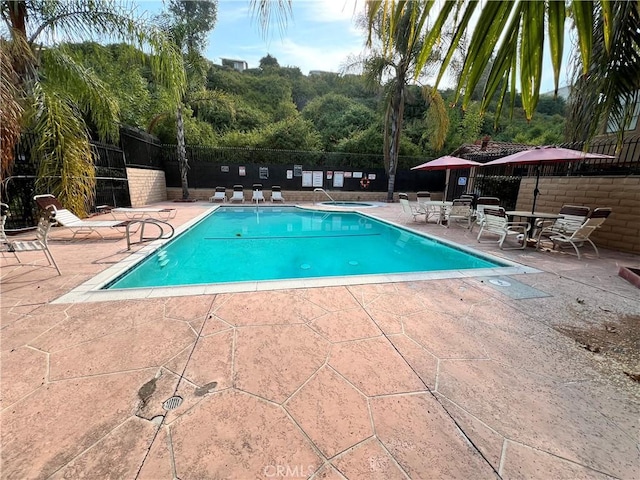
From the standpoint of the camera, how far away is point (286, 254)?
19.9ft

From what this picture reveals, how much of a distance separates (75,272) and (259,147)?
1401cm

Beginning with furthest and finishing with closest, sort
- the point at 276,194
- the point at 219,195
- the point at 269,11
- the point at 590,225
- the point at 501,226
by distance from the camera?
the point at 276,194 → the point at 219,195 → the point at 501,226 → the point at 590,225 → the point at 269,11

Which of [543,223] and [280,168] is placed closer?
[543,223]

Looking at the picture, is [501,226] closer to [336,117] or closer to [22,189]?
[22,189]

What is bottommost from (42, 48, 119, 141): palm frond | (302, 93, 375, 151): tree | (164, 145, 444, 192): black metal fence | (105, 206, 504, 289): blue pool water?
(105, 206, 504, 289): blue pool water

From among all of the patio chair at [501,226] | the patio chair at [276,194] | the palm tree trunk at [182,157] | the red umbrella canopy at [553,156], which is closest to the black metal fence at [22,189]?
the palm tree trunk at [182,157]

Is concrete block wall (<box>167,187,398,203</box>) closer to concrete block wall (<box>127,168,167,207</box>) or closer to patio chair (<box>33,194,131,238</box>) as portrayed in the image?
concrete block wall (<box>127,168,167,207</box>)

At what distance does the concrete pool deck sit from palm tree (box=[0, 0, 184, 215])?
4.41 meters

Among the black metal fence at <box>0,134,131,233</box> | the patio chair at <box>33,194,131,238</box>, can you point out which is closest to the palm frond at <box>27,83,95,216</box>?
the black metal fence at <box>0,134,131,233</box>

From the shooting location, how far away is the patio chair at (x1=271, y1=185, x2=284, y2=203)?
46.3ft

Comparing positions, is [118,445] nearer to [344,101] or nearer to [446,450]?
[446,450]

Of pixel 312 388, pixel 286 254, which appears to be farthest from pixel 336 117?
pixel 312 388

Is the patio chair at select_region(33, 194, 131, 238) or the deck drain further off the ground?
the patio chair at select_region(33, 194, 131, 238)

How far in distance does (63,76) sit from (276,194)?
889 cm
